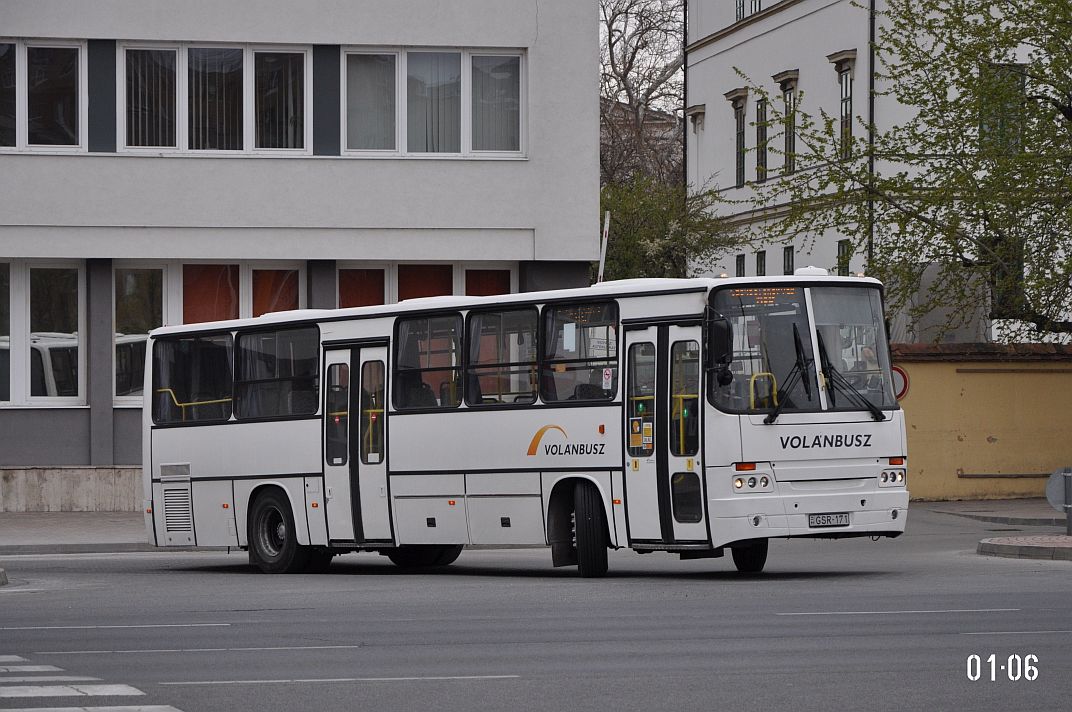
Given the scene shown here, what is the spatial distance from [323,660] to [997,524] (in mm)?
19396

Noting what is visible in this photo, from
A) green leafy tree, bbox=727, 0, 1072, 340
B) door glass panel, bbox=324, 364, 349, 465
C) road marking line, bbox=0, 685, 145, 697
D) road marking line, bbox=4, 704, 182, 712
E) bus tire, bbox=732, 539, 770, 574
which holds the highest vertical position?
green leafy tree, bbox=727, 0, 1072, 340

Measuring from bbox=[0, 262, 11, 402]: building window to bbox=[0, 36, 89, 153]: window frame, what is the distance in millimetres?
2149

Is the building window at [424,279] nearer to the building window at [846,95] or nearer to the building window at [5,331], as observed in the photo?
the building window at [5,331]

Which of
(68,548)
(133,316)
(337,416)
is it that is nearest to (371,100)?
(133,316)

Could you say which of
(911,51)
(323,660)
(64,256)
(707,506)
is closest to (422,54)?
(64,256)

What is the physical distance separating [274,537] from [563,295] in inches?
205

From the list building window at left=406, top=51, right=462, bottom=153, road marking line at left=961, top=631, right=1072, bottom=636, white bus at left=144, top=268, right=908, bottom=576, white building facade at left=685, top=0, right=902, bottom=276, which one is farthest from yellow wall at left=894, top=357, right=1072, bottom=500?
road marking line at left=961, top=631, right=1072, bottom=636

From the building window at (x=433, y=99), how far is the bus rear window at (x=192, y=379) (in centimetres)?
911

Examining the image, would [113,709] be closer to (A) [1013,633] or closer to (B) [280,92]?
(A) [1013,633]

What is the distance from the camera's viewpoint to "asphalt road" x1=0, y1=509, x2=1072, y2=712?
10.1 metres

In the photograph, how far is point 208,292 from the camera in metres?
31.8

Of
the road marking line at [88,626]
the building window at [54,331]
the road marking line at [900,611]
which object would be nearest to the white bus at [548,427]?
the road marking line at [900,611]

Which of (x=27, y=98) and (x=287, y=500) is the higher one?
(x=27, y=98)

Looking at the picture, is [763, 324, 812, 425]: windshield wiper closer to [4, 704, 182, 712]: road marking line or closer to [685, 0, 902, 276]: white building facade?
[4, 704, 182, 712]: road marking line
